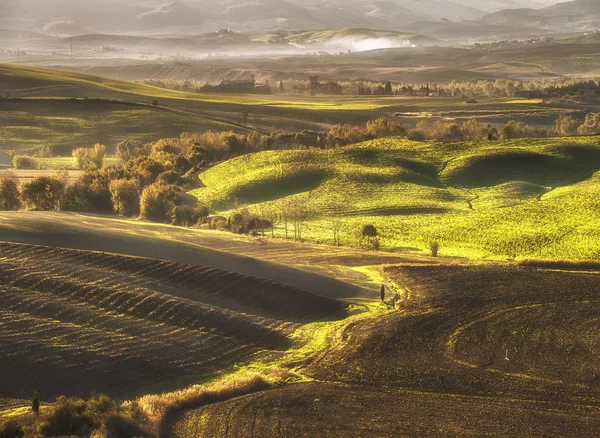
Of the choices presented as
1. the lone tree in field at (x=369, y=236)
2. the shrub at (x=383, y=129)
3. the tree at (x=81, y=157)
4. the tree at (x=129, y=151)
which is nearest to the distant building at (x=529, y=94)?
the shrub at (x=383, y=129)

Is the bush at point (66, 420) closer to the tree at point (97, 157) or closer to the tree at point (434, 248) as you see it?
the tree at point (434, 248)

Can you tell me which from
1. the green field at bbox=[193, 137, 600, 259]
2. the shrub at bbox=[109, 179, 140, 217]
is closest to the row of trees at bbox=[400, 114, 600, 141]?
the green field at bbox=[193, 137, 600, 259]

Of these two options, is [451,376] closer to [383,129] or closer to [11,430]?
[11,430]

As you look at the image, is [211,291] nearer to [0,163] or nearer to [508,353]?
[508,353]

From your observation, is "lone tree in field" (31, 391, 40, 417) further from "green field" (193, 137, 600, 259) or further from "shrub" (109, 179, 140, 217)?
"shrub" (109, 179, 140, 217)

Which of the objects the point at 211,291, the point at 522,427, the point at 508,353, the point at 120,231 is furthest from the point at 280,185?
the point at 522,427
